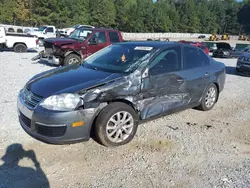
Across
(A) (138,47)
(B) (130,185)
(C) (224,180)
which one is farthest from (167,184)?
(A) (138,47)

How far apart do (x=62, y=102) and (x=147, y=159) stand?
142 centimetres

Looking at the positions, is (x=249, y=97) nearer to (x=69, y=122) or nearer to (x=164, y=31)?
(x=69, y=122)

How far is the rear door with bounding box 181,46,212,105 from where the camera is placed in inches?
184

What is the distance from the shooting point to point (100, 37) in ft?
34.9

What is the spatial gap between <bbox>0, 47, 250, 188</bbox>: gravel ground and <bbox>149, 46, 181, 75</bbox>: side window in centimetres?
108

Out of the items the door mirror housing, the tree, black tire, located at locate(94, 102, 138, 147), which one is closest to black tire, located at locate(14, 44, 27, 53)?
the door mirror housing

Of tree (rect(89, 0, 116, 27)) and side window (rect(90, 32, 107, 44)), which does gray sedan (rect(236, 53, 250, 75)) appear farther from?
tree (rect(89, 0, 116, 27))

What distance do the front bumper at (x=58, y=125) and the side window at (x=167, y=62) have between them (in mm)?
1340

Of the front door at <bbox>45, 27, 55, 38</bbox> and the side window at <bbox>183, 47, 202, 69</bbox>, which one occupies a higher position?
the side window at <bbox>183, 47, 202, 69</bbox>

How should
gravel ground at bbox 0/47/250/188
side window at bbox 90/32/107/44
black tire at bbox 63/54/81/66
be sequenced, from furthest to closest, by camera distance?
side window at bbox 90/32/107/44
black tire at bbox 63/54/81/66
gravel ground at bbox 0/47/250/188

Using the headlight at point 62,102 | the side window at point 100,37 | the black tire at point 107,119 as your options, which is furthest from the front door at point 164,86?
the side window at point 100,37

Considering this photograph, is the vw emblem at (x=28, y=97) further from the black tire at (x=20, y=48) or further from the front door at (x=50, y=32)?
the front door at (x=50, y=32)

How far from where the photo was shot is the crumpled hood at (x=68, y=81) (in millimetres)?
3420

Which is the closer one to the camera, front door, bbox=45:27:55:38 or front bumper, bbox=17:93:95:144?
front bumper, bbox=17:93:95:144
